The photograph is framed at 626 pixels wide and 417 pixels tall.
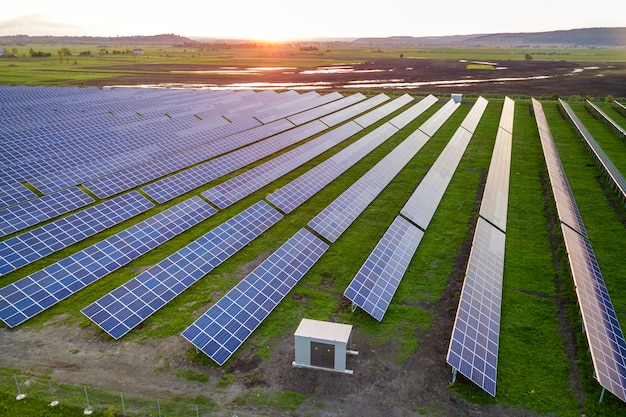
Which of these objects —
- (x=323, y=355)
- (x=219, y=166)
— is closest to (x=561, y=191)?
(x=323, y=355)

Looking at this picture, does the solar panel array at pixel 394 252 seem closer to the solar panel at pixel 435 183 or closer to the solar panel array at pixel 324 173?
the solar panel at pixel 435 183

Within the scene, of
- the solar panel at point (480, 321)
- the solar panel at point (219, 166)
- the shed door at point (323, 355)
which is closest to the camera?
the solar panel at point (480, 321)

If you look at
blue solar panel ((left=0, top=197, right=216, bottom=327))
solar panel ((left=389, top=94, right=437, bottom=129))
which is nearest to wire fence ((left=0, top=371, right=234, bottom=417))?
blue solar panel ((left=0, top=197, right=216, bottom=327))

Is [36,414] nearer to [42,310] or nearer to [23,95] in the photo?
[42,310]

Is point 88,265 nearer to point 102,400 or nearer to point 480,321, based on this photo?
point 102,400

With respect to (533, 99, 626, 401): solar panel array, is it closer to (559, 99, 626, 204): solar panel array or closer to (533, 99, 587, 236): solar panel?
(533, 99, 587, 236): solar panel

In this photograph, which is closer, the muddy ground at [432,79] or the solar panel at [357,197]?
the solar panel at [357,197]

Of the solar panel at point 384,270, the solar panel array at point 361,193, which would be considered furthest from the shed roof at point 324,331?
the solar panel array at point 361,193
